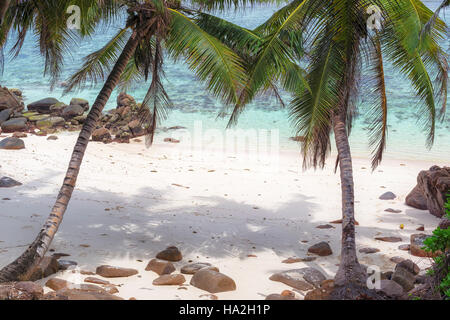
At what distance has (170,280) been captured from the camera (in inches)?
280

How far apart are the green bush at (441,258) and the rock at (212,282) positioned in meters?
2.84

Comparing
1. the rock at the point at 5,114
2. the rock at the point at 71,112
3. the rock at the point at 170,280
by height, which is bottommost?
the rock at the point at 170,280

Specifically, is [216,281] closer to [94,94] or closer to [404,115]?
[404,115]

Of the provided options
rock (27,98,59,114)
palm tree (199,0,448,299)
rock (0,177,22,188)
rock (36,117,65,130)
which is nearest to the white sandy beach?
rock (0,177,22,188)

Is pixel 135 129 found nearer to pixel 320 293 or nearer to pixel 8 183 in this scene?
pixel 8 183

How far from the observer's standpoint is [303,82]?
7.48 meters

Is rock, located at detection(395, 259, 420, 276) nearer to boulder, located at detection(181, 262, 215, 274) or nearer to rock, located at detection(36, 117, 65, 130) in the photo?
boulder, located at detection(181, 262, 215, 274)

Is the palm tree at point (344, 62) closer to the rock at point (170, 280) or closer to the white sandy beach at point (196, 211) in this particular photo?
the white sandy beach at point (196, 211)

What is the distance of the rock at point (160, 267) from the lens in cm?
757

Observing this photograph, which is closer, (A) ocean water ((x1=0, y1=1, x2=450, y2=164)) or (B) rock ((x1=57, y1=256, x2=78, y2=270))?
(B) rock ((x1=57, y1=256, x2=78, y2=270))

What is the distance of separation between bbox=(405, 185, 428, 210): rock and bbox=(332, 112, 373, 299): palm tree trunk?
5.13 meters

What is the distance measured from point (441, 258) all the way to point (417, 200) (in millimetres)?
7416

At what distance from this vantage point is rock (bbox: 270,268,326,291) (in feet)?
23.4

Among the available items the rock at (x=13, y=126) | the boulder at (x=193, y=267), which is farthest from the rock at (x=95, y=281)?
the rock at (x=13, y=126)
